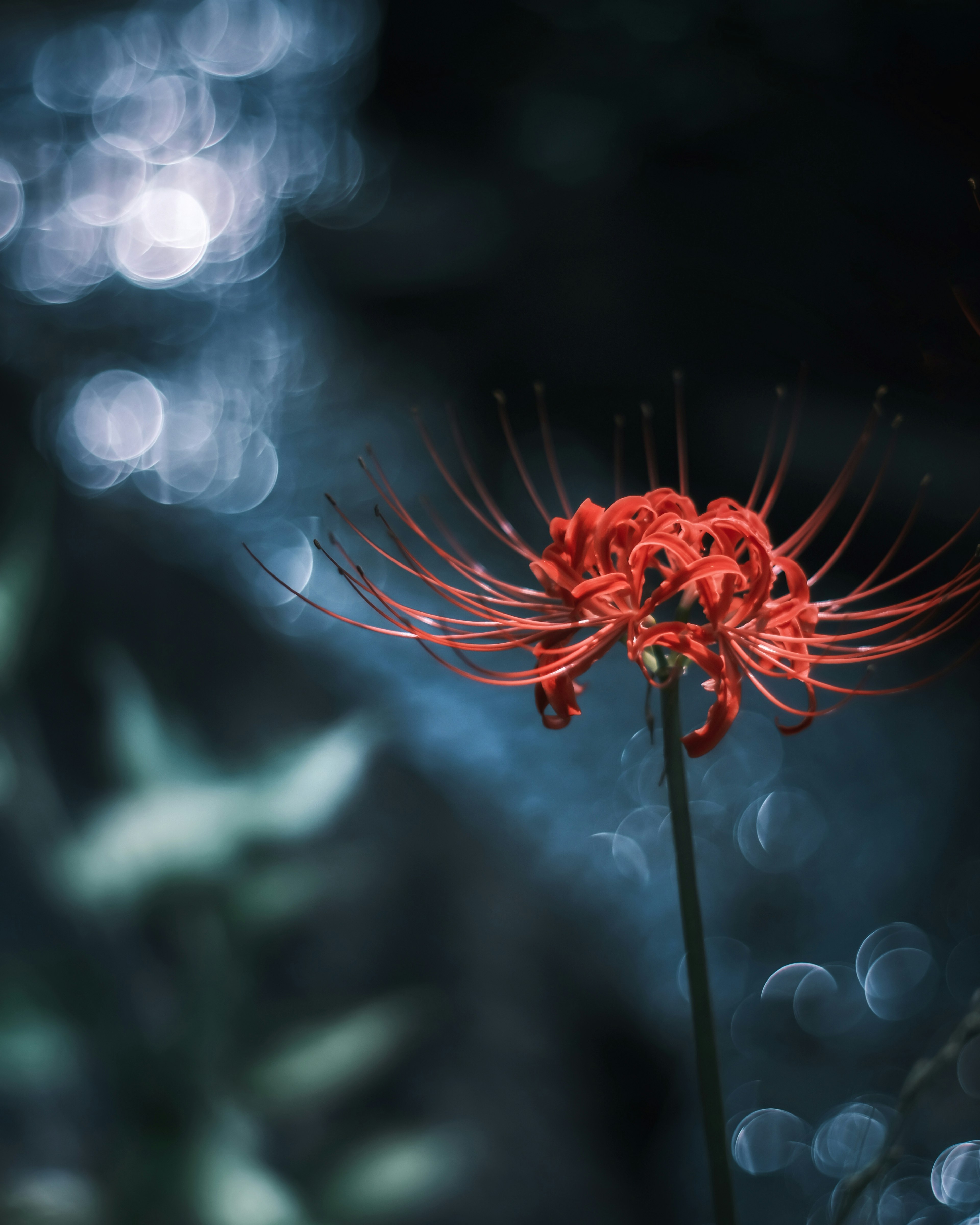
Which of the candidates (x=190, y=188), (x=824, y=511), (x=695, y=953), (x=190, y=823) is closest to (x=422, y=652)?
(x=190, y=823)

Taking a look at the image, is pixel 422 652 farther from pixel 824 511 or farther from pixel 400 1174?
pixel 824 511

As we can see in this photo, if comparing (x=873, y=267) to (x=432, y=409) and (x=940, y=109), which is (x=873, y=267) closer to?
(x=940, y=109)

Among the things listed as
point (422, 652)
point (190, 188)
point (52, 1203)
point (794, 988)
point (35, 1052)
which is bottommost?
point (794, 988)

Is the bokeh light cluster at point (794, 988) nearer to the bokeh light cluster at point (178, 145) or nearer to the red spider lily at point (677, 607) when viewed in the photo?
Answer: the red spider lily at point (677, 607)

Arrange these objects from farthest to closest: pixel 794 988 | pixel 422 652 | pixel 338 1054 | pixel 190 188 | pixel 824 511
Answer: pixel 190 188, pixel 422 652, pixel 794 988, pixel 338 1054, pixel 824 511

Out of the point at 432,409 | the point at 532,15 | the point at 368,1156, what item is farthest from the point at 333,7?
the point at 368,1156

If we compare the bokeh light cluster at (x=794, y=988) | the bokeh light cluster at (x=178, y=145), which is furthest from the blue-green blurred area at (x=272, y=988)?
the bokeh light cluster at (x=178, y=145)
